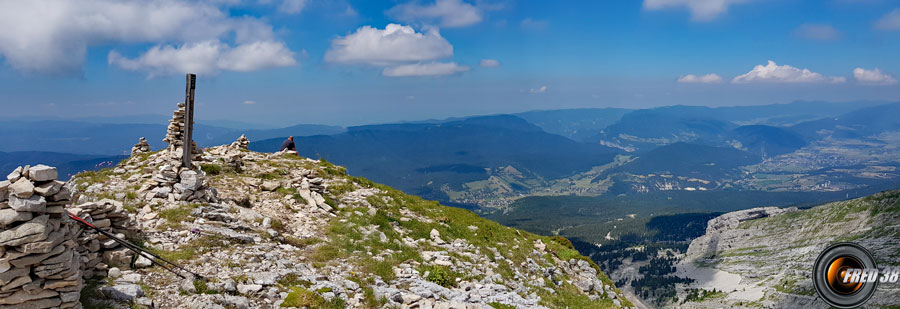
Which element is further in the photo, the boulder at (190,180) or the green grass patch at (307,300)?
the boulder at (190,180)

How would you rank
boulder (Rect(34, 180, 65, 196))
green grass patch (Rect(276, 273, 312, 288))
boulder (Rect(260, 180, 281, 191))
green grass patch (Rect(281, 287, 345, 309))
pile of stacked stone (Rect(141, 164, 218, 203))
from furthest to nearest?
boulder (Rect(260, 180, 281, 191)) → pile of stacked stone (Rect(141, 164, 218, 203)) → green grass patch (Rect(276, 273, 312, 288)) → green grass patch (Rect(281, 287, 345, 309)) → boulder (Rect(34, 180, 65, 196))

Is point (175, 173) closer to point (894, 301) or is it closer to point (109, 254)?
point (109, 254)

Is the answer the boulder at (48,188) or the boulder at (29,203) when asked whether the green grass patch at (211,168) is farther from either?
the boulder at (29,203)

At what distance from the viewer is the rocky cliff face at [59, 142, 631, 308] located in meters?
12.0

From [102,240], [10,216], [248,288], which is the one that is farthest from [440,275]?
[10,216]

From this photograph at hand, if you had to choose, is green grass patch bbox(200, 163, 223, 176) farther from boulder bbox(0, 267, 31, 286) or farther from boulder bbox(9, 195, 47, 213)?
boulder bbox(0, 267, 31, 286)

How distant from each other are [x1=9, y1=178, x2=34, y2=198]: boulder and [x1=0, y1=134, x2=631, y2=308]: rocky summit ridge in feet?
2.65

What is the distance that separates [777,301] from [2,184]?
736 ft

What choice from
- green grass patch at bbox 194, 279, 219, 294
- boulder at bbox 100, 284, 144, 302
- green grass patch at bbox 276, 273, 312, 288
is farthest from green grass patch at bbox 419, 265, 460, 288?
boulder at bbox 100, 284, 144, 302

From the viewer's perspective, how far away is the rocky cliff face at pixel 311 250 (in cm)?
1197

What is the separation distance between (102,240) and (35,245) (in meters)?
3.85

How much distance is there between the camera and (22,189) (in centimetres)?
859

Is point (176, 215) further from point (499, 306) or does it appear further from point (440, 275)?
point (499, 306)

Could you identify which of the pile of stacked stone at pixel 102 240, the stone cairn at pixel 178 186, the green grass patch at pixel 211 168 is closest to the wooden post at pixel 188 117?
the stone cairn at pixel 178 186
